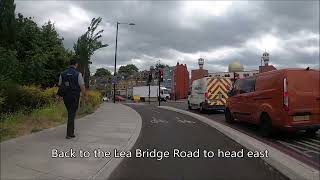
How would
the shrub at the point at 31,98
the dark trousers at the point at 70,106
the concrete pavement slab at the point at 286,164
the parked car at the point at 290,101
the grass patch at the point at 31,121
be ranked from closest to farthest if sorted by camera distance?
1. the concrete pavement slab at the point at 286,164
2. the grass patch at the point at 31,121
3. the dark trousers at the point at 70,106
4. the parked car at the point at 290,101
5. the shrub at the point at 31,98

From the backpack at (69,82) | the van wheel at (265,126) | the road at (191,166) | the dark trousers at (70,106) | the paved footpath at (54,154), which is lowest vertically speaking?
the road at (191,166)

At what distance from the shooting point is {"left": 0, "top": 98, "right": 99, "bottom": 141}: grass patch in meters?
9.84

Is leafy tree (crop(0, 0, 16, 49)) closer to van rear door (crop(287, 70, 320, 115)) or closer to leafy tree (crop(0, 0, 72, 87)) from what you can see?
leafy tree (crop(0, 0, 72, 87))

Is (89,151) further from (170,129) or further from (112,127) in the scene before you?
(170,129)

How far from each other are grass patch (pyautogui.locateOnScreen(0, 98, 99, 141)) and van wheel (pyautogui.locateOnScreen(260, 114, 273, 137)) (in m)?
5.93

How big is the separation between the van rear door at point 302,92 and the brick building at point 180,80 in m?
67.9

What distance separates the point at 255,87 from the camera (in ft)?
47.4

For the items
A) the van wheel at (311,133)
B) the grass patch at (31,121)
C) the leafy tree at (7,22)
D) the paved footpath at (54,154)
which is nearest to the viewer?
the paved footpath at (54,154)

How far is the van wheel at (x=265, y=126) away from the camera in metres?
12.8

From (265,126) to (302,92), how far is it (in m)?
1.49

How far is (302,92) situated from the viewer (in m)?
12.4

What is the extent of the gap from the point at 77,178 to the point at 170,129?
7900 millimetres

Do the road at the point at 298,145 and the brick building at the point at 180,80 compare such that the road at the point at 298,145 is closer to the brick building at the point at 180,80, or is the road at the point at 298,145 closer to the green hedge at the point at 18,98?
the green hedge at the point at 18,98

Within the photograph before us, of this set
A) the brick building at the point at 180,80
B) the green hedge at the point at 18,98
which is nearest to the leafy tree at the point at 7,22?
the green hedge at the point at 18,98
